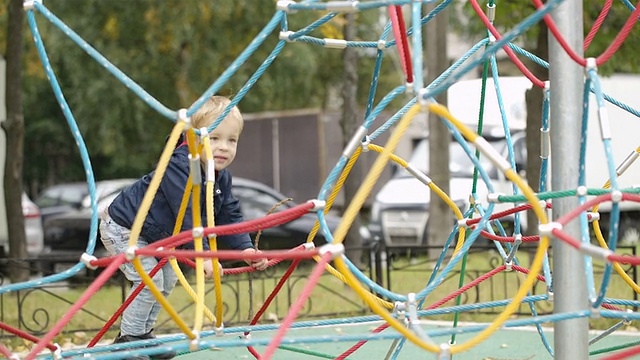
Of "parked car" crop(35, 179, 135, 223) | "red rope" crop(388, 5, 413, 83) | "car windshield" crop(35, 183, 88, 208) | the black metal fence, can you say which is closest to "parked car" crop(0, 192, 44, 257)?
the black metal fence

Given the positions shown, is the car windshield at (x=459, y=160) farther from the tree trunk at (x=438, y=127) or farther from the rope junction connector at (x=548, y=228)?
the rope junction connector at (x=548, y=228)

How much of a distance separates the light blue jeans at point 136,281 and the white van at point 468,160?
24.7ft

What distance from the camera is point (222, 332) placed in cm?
327

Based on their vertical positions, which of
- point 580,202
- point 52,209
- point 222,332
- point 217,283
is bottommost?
point 52,209

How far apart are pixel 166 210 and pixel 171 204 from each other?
16 centimetres

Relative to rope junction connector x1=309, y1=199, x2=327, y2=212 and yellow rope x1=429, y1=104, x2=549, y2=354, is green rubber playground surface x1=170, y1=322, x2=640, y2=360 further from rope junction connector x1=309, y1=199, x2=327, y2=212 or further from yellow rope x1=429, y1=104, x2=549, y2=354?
yellow rope x1=429, y1=104, x2=549, y2=354

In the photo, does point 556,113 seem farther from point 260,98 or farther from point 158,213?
point 260,98

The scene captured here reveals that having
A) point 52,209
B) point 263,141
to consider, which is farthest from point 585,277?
point 263,141

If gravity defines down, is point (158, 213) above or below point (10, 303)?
above

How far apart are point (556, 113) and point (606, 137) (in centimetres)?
15

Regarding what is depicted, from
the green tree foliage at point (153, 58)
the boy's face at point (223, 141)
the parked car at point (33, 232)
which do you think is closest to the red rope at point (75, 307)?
the boy's face at point (223, 141)

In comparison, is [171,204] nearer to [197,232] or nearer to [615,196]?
[197,232]

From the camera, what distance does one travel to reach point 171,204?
3.47 m

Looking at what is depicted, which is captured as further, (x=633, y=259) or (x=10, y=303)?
(x=10, y=303)
